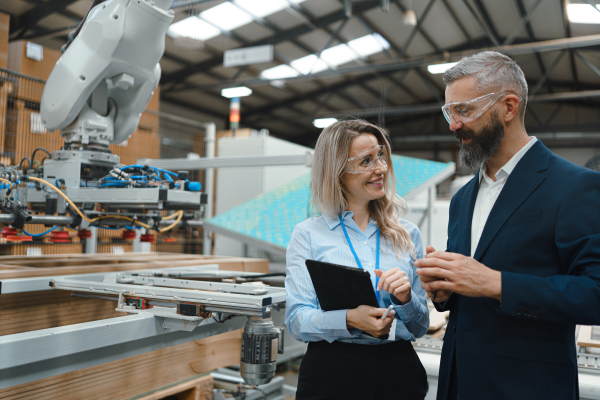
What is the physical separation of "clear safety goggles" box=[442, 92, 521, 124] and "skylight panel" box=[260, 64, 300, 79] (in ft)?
31.7

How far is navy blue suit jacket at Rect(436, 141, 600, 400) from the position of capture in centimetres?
100

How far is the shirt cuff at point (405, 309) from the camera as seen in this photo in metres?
1.27

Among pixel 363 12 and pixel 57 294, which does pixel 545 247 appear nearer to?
pixel 57 294

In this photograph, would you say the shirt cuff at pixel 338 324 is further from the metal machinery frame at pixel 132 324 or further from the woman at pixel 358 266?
the metal machinery frame at pixel 132 324

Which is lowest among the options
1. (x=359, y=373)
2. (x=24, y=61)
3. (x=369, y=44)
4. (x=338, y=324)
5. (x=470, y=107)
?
(x=359, y=373)

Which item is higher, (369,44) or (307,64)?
(369,44)

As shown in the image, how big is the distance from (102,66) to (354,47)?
8735 millimetres

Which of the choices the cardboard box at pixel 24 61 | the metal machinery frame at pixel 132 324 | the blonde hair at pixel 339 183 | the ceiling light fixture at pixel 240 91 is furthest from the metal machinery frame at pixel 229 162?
the ceiling light fixture at pixel 240 91

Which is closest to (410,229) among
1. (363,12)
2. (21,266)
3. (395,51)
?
(21,266)

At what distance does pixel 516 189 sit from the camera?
1.16 metres

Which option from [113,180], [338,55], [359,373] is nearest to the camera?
[359,373]

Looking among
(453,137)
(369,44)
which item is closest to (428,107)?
(369,44)

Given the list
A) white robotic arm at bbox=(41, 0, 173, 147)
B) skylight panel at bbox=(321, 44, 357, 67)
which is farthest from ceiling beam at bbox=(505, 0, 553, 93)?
white robotic arm at bbox=(41, 0, 173, 147)

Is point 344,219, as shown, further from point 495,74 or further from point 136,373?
point 136,373
